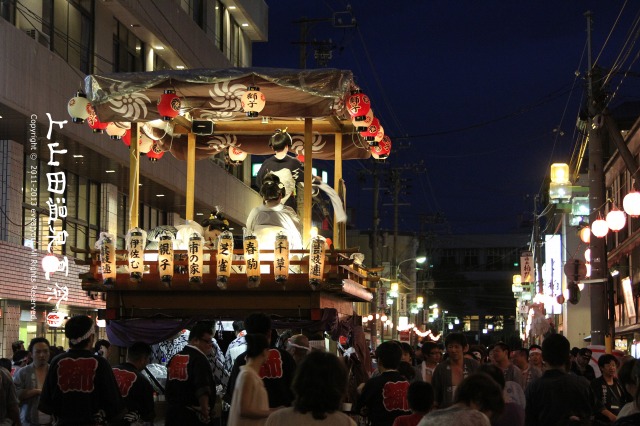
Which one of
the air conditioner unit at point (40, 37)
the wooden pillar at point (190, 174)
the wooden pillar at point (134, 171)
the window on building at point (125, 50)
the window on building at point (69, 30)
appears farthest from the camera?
the window on building at point (125, 50)

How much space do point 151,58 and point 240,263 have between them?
22.3 m

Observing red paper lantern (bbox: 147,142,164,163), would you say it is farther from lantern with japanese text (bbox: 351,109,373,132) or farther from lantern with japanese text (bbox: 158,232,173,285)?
lantern with japanese text (bbox: 158,232,173,285)

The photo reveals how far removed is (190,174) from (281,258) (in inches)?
175

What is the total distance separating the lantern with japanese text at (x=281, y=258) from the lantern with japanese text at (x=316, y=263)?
366mm

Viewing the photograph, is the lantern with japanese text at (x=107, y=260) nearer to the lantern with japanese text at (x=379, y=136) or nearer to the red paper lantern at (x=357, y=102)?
the red paper lantern at (x=357, y=102)

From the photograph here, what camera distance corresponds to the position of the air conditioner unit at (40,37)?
2631 cm

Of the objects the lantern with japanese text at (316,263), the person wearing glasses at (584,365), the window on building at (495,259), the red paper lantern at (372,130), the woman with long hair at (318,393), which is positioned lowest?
the person wearing glasses at (584,365)

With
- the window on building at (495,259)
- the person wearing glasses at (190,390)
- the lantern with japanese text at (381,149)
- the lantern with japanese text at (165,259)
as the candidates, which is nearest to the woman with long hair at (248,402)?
the person wearing glasses at (190,390)

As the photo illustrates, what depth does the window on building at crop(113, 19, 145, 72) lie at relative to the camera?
32781 mm

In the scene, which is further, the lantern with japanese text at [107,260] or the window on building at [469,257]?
the window on building at [469,257]

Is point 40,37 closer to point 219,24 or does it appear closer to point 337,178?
point 337,178

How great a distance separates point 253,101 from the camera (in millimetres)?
15867

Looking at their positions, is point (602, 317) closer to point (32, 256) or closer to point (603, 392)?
point (603, 392)

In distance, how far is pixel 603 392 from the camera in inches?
516
